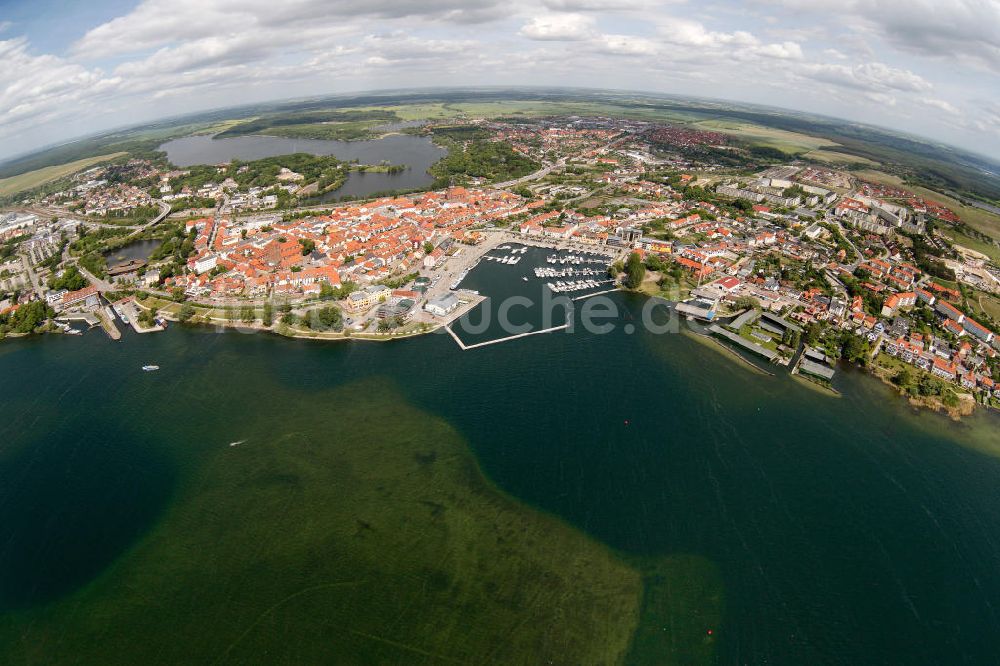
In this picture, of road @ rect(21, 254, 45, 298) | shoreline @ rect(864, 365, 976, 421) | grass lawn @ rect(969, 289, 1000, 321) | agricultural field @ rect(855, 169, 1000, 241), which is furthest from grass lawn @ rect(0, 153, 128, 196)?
agricultural field @ rect(855, 169, 1000, 241)

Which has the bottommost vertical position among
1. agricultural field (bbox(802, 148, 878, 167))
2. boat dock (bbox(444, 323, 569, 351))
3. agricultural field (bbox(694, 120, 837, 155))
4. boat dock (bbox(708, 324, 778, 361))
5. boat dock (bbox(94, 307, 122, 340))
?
boat dock (bbox(708, 324, 778, 361))

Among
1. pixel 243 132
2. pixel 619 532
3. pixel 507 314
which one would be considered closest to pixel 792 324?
A: pixel 507 314

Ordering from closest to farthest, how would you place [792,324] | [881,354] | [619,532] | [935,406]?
[619,532] < [935,406] < [881,354] < [792,324]

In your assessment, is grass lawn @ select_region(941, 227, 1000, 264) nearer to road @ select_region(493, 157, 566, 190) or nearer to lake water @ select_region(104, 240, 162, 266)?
road @ select_region(493, 157, 566, 190)

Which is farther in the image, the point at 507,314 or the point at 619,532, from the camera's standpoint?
the point at 507,314

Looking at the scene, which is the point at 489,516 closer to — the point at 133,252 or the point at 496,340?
the point at 496,340

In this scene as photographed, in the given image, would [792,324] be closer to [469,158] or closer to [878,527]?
[878,527]

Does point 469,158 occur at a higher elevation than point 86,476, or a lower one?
higher
